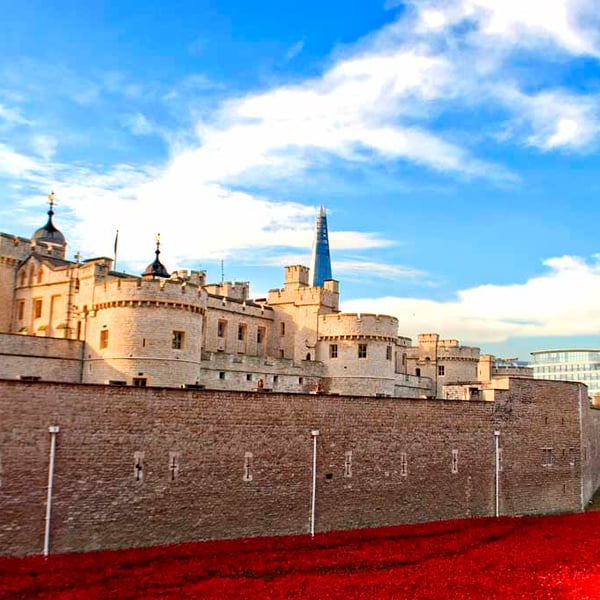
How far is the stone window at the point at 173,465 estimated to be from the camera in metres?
27.5

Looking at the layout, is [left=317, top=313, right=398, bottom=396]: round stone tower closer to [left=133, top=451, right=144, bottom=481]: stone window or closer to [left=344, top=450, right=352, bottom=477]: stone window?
[left=344, top=450, right=352, bottom=477]: stone window

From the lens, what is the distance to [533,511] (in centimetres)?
4128

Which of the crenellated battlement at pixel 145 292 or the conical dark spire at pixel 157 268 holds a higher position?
the conical dark spire at pixel 157 268

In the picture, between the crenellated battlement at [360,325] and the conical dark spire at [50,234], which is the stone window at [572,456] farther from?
the conical dark spire at [50,234]

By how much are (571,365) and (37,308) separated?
16066cm

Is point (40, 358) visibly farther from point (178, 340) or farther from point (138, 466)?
point (138, 466)

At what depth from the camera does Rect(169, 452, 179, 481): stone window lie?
90.4 ft

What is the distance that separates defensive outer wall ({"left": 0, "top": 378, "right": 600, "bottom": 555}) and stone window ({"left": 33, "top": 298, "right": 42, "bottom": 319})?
989 inches

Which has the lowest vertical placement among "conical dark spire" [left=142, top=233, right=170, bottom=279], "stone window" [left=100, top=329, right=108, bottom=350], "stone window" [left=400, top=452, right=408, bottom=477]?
"stone window" [left=400, top=452, right=408, bottom=477]

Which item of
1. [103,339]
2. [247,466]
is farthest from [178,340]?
[247,466]

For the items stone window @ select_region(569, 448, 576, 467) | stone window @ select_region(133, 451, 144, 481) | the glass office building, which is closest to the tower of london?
stone window @ select_region(133, 451, 144, 481)

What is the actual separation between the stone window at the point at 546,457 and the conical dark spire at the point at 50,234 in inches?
1436

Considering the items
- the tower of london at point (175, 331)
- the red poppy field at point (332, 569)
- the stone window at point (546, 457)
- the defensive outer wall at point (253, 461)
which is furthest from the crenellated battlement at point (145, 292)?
the stone window at point (546, 457)

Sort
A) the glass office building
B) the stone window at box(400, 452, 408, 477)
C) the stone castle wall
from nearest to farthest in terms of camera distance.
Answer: the stone window at box(400, 452, 408, 477), the stone castle wall, the glass office building
